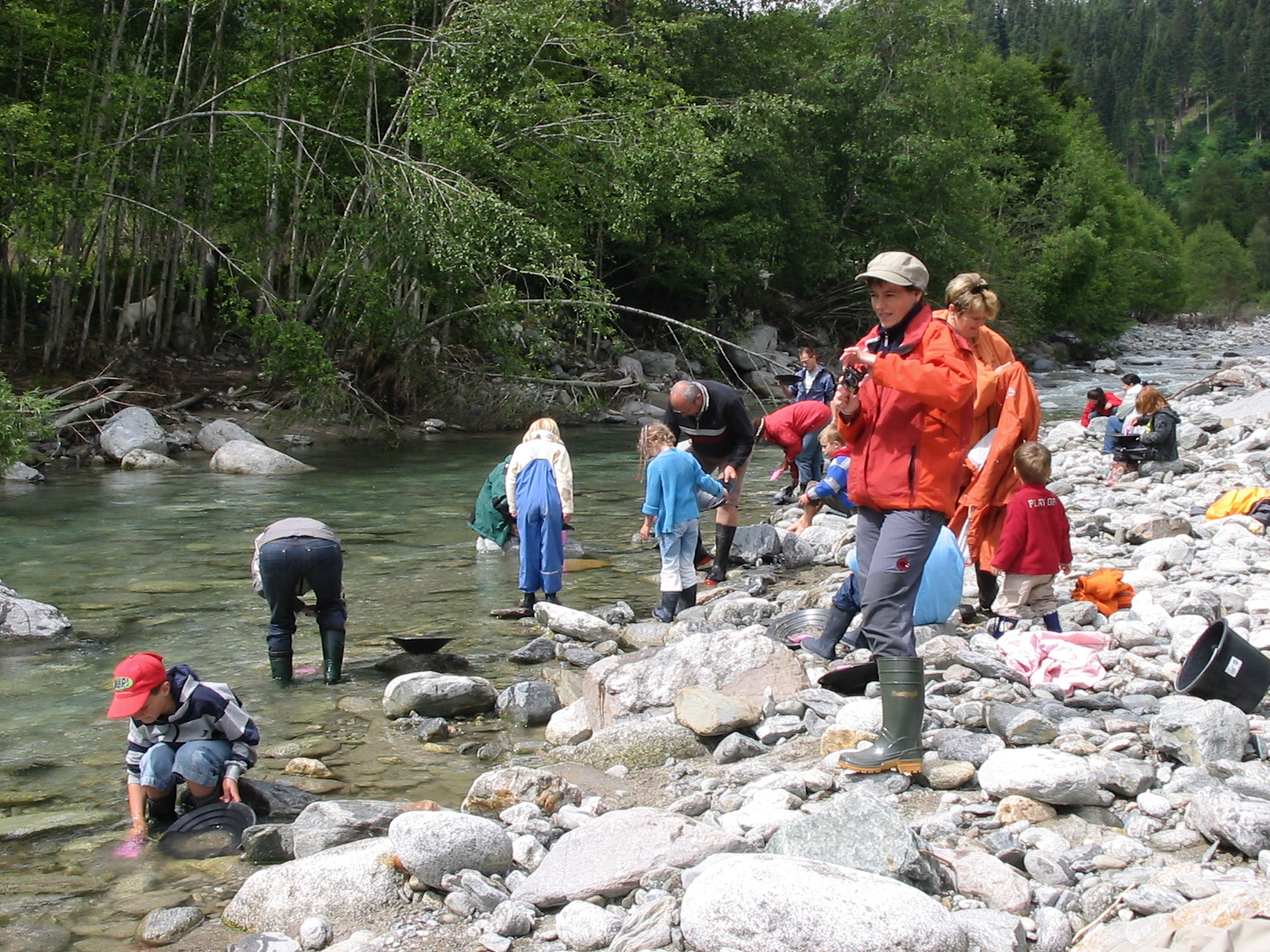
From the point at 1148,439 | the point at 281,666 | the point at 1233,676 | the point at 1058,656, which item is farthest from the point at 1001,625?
the point at 1148,439

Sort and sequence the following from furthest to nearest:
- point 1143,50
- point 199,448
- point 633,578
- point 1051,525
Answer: point 1143,50 < point 199,448 < point 633,578 < point 1051,525

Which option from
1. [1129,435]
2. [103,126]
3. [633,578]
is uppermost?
[103,126]

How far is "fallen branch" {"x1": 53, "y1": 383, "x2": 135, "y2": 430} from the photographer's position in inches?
679

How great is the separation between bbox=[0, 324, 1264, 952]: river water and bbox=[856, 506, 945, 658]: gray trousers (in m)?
1.99

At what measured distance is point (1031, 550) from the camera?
21.5 feet

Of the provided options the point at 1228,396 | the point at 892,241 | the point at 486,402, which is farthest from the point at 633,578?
the point at 892,241

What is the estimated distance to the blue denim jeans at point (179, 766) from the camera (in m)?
4.77

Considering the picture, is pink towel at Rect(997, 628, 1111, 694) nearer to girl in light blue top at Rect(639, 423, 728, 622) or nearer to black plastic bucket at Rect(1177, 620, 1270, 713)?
black plastic bucket at Rect(1177, 620, 1270, 713)

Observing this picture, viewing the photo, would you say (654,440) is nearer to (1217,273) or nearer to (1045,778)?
(1045,778)

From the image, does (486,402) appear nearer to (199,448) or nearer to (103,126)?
(199,448)

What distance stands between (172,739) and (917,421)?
323cm

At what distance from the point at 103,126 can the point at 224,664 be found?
48.9 feet

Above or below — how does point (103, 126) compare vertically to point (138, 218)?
above

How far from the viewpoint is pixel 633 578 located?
990 centimetres
